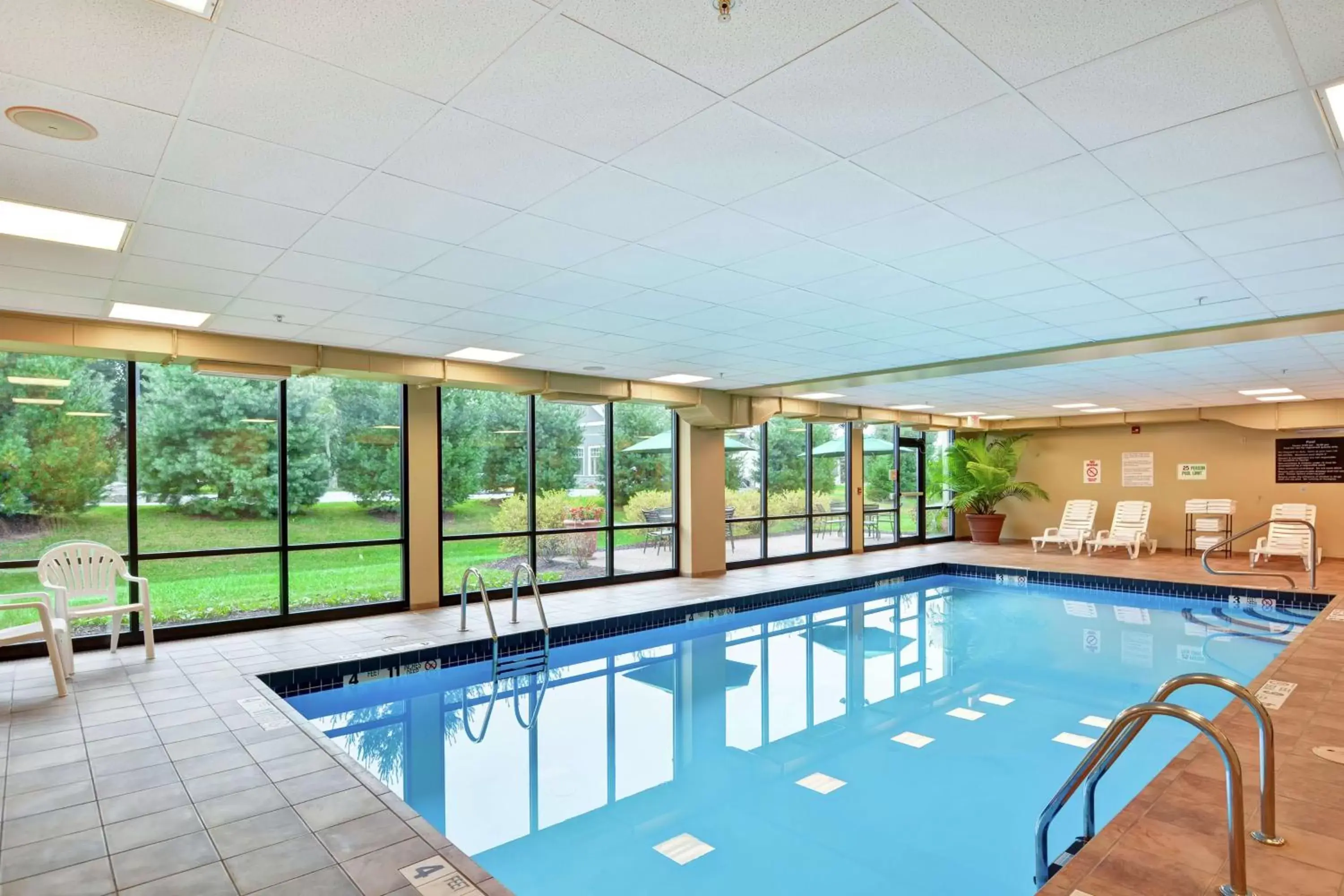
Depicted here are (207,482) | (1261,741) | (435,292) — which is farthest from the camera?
(207,482)

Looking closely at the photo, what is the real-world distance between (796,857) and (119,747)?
3.41 metres

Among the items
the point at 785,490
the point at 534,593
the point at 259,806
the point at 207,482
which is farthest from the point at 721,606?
the point at 259,806

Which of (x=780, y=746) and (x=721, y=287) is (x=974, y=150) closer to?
(x=721, y=287)

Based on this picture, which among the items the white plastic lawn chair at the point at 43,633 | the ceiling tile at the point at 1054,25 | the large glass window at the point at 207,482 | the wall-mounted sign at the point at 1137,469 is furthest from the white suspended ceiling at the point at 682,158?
the wall-mounted sign at the point at 1137,469

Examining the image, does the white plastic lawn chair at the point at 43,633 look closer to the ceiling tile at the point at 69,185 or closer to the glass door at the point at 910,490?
the ceiling tile at the point at 69,185

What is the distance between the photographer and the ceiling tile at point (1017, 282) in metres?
4.09

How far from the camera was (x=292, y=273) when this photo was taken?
4.06 metres

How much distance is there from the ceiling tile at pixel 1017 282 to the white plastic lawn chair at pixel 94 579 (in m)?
6.17

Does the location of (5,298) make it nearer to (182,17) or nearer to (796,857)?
(182,17)

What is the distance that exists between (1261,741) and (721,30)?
2.69m

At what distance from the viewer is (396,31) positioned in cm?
186

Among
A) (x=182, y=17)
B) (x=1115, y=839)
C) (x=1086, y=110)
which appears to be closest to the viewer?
(x=182, y=17)

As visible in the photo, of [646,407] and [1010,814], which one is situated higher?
[646,407]

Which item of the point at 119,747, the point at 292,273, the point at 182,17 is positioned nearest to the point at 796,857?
the point at 119,747
